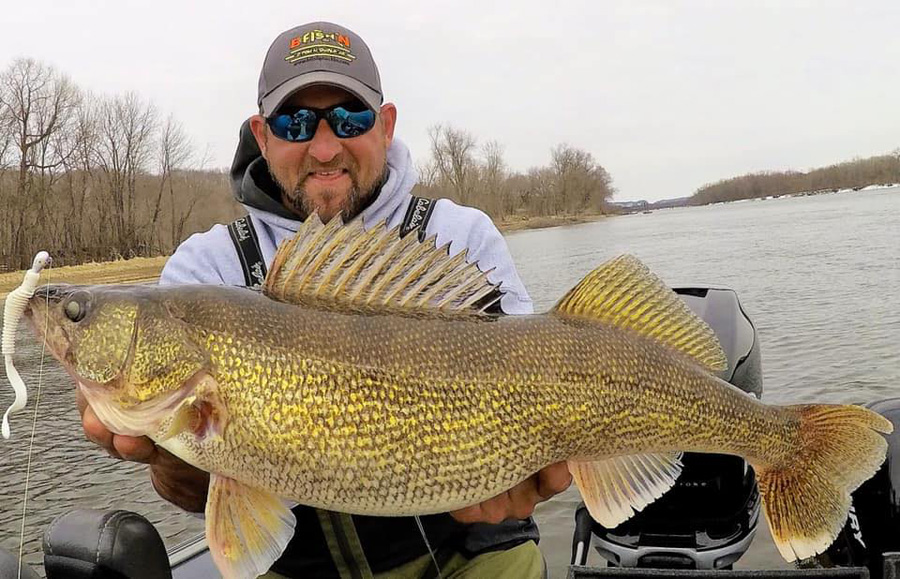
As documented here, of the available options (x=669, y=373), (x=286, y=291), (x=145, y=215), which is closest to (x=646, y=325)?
(x=669, y=373)

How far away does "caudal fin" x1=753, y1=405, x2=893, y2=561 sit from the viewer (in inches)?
90.4

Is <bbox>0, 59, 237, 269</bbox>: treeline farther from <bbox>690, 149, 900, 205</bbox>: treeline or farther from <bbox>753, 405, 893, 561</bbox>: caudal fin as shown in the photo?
<bbox>690, 149, 900, 205</bbox>: treeline

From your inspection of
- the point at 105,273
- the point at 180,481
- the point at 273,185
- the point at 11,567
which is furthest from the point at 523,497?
the point at 105,273

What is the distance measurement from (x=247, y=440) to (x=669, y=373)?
129 centimetres

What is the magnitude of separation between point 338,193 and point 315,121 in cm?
34

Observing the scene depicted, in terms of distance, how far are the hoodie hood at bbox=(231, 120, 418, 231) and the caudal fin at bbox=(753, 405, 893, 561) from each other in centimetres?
192

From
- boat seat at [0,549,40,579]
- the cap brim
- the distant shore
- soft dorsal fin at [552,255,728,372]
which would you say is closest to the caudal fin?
soft dorsal fin at [552,255,728,372]

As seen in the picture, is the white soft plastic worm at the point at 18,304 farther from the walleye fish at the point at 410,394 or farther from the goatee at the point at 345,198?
the goatee at the point at 345,198

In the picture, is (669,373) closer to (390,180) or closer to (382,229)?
(382,229)

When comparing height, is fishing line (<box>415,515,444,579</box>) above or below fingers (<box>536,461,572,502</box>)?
below

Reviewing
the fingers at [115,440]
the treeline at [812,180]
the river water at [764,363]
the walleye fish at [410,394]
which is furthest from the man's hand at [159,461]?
the treeline at [812,180]

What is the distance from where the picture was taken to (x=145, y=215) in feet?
153

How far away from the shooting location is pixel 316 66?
315 centimetres

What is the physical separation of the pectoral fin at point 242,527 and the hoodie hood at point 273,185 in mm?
1510
